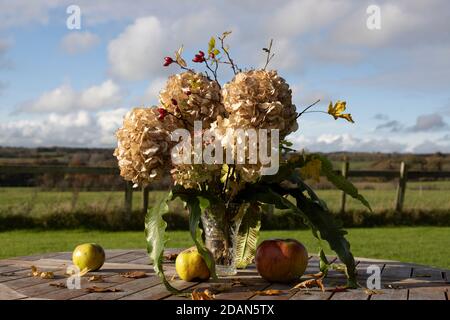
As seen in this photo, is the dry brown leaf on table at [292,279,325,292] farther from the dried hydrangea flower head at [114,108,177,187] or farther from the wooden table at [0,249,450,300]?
the dried hydrangea flower head at [114,108,177,187]

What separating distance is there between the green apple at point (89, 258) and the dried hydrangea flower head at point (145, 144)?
57 cm

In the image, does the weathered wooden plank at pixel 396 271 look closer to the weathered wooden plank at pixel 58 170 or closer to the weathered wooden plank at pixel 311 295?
the weathered wooden plank at pixel 311 295

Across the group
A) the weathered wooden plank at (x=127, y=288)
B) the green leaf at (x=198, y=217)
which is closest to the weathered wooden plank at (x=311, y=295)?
the green leaf at (x=198, y=217)

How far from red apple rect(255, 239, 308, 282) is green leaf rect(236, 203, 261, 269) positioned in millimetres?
223

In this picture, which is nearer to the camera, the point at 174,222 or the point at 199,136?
the point at 199,136

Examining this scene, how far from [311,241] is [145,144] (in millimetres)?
7716

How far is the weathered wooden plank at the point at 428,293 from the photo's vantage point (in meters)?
2.62

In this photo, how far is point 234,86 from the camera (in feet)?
9.08

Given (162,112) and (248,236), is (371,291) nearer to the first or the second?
(248,236)

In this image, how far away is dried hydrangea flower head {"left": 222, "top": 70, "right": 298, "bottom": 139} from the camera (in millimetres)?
2688

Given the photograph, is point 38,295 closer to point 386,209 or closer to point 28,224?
point 28,224

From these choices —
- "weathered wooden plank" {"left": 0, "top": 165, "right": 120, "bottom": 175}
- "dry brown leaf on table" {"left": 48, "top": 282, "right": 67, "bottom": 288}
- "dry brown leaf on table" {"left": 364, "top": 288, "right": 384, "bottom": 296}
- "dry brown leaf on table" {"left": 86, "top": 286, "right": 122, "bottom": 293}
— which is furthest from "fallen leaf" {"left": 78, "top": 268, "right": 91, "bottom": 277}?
"weathered wooden plank" {"left": 0, "top": 165, "right": 120, "bottom": 175}

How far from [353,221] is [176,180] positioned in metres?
10.3

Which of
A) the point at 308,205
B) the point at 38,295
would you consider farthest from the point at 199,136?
the point at 38,295
